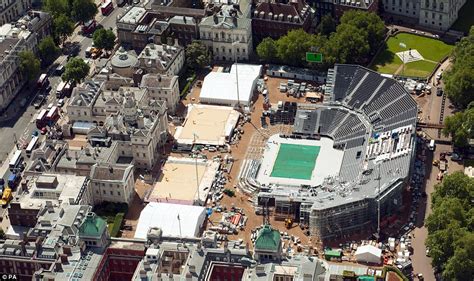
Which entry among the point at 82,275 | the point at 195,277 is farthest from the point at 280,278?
the point at 82,275

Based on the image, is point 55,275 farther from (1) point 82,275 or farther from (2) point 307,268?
(2) point 307,268

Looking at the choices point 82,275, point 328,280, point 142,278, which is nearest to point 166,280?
point 142,278

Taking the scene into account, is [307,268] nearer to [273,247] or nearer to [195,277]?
[273,247]

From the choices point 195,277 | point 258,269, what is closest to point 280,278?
point 258,269

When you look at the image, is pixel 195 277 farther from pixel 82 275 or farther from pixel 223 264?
pixel 82 275

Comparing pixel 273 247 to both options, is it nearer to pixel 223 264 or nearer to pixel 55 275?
pixel 223 264

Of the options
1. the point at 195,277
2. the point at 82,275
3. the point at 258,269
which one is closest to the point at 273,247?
the point at 258,269
